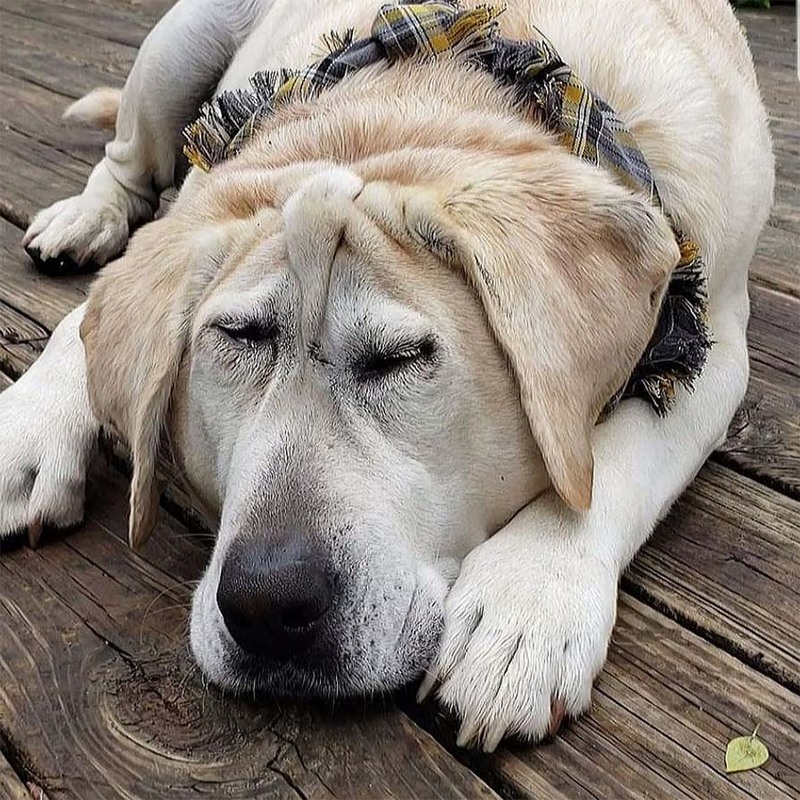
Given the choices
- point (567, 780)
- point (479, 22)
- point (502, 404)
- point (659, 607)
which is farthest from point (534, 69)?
point (567, 780)

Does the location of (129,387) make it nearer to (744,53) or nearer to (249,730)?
(249,730)

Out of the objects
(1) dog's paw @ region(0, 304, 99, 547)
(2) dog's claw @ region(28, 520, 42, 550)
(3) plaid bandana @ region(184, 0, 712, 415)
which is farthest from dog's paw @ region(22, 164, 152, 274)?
(2) dog's claw @ region(28, 520, 42, 550)

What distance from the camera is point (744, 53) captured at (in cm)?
249

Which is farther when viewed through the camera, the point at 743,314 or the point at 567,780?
the point at 743,314

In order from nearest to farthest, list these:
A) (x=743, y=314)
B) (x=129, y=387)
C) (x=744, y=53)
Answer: (x=129, y=387), (x=743, y=314), (x=744, y=53)

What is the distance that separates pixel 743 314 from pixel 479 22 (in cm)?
78

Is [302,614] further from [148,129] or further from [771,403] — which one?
[148,129]

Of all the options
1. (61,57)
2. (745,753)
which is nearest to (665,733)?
(745,753)

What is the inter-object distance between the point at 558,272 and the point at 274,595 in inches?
21.5

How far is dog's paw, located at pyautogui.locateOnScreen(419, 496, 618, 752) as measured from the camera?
1464mm

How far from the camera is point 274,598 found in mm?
1380

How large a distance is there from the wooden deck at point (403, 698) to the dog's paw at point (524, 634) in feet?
0.16

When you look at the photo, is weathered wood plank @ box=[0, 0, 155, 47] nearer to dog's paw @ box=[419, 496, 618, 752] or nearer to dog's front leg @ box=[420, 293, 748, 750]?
dog's front leg @ box=[420, 293, 748, 750]

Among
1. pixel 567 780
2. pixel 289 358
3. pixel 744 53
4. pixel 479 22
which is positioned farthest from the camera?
pixel 744 53
